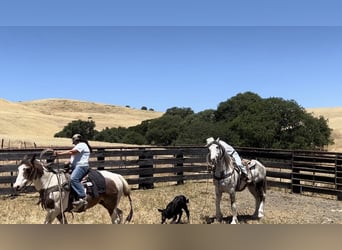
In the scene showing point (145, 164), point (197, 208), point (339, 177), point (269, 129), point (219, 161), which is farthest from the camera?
point (269, 129)

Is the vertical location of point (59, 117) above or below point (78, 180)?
above

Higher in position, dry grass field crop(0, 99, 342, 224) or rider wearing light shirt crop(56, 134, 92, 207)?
rider wearing light shirt crop(56, 134, 92, 207)

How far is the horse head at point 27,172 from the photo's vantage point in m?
5.72

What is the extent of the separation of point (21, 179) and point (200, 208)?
16.0ft

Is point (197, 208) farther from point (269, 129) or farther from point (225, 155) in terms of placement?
point (269, 129)

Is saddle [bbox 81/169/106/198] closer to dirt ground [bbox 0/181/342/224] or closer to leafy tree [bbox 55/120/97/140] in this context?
dirt ground [bbox 0/181/342/224]

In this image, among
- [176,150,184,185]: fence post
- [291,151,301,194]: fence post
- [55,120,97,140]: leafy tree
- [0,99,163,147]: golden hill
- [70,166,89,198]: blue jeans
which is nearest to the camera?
[70,166,89,198]: blue jeans

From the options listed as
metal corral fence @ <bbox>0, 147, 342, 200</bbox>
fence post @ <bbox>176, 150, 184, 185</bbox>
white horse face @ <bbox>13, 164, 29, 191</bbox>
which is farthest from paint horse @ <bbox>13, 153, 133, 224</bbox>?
fence post @ <bbox>176, 150, 184, 185</bbox>

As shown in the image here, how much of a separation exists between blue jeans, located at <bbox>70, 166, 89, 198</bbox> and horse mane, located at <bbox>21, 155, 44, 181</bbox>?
465mm

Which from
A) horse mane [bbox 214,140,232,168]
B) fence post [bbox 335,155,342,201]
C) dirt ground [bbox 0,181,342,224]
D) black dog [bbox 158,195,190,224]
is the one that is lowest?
dirt ground [bbox 0,181,342,224]

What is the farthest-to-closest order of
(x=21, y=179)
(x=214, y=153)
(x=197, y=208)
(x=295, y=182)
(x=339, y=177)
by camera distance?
(x=295, y=182), (x=339, y=177), (x=197, y=208), (x=214, y=153), (x=21, y=179)

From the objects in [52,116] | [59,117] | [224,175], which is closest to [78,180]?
[224,175]

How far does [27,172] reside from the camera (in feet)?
19.1

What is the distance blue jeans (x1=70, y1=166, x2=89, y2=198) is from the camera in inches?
244
